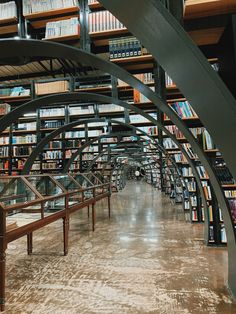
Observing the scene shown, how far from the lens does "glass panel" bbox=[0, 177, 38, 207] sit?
3.12 meters

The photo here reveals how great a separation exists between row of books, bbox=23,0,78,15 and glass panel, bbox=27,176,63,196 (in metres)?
2.25

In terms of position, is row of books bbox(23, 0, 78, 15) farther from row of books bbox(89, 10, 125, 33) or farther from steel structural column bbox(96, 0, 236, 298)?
steel structural column bbox(96, 0, 236, 298)

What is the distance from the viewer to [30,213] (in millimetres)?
2967

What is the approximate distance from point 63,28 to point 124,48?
830 mm

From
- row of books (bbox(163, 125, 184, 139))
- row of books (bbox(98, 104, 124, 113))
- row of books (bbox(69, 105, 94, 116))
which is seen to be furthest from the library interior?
row of books (bbox(69, 105, 94, 116))

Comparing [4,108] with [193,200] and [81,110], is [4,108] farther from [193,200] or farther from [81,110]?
[193,200]

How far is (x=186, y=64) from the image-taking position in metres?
1.24

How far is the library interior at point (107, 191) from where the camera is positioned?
131 centimetres

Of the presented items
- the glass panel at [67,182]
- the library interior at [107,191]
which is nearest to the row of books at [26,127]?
the library interior at [107,191]

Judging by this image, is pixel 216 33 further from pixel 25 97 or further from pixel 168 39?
pixel 25 97

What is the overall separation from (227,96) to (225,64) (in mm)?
632

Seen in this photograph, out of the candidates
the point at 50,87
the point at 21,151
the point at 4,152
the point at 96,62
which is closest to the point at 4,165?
the point at 4,152

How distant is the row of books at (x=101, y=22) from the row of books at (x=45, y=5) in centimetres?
39

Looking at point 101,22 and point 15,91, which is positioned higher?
point 15,91
